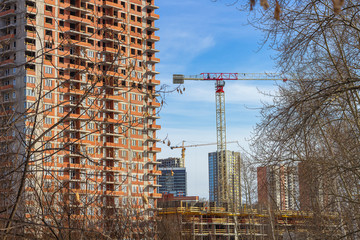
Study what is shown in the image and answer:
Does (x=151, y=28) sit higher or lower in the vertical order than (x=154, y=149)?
higher

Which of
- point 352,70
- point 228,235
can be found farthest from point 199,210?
point 352,70

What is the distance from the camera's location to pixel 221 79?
5453 inches

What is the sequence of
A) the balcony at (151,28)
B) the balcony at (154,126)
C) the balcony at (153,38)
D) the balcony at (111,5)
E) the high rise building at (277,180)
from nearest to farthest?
the high rise building at (277,180)
the balcony at (111,5)
the balcony at (153,38)
the balcony at (154,126)
the balcony at (151,28)

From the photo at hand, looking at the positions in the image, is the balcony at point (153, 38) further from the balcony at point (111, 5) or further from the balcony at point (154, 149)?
the balcony at point (154, 149)

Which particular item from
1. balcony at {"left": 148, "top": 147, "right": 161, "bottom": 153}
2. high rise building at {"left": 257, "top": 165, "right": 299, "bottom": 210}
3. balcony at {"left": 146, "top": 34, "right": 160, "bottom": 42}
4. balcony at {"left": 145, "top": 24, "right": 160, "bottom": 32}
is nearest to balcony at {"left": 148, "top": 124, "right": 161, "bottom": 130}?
balcony at {"left": 148, "top": 147, "right": 161, "bottom": 153}

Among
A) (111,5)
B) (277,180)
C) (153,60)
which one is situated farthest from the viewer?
(153,60)

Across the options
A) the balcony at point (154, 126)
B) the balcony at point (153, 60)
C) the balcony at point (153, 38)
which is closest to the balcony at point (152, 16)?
the balcony at point (153, 38)

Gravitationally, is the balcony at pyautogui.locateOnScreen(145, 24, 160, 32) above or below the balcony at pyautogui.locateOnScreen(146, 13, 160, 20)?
below

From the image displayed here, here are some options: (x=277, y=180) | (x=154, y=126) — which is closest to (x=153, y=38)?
(x=154, y=126)

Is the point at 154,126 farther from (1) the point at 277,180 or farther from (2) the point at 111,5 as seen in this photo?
(1) the point at 277,180

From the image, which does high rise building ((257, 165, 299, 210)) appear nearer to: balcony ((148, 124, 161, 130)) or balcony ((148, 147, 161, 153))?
balcony ((148, 147, 161, 153))

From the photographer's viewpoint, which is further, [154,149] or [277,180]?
[154,149]

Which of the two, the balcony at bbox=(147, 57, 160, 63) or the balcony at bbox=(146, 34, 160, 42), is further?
the balcony at bbox=(147, 57, 160, 63)

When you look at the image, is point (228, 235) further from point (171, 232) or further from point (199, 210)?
point (171, 232)
